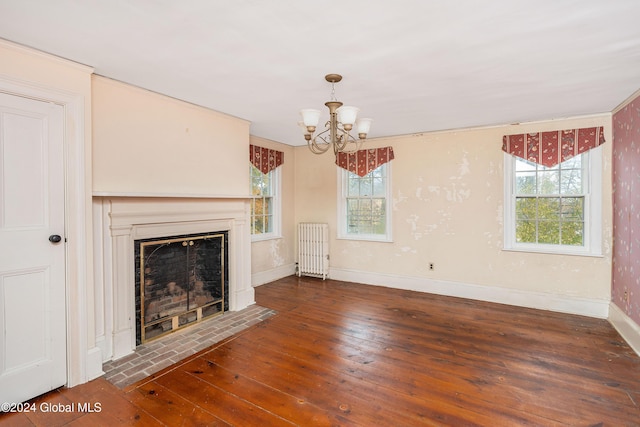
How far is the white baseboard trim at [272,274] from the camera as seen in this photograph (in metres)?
5.01

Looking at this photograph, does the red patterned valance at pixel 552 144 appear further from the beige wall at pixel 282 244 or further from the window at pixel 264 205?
the window at pixel 264 205

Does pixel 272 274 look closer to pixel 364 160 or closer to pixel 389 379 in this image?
pixel 364 160

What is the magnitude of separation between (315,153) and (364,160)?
2.39 m

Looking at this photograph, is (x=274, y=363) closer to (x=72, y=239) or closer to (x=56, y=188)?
(x=72, y=239)

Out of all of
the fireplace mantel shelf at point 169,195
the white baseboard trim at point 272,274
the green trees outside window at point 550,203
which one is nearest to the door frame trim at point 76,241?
the fireplace mantel shelf at point 169,195

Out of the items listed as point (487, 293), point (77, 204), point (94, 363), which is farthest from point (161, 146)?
point (487, 293)

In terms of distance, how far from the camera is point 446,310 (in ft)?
13.0

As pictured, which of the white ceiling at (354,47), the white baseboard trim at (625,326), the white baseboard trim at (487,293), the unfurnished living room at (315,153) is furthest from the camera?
the white baseboard trim at (487,293)

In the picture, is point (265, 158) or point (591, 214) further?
point (265, 158)

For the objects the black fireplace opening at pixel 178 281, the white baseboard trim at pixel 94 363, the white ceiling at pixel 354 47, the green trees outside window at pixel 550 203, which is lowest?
the white baseboard trim at pixel 94 363

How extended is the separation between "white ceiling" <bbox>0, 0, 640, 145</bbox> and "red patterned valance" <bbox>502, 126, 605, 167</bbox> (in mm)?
482

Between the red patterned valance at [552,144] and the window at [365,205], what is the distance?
1725mm

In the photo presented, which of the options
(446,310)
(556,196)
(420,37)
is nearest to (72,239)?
(420,37)

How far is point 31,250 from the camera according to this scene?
217 centimetres
